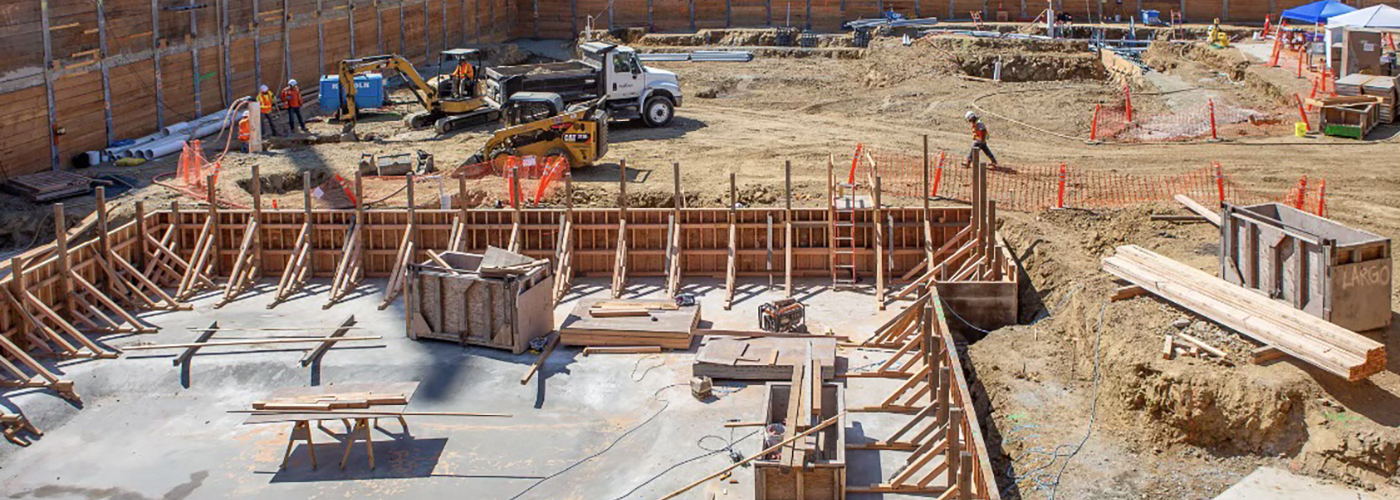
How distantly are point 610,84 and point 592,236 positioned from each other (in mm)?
12939

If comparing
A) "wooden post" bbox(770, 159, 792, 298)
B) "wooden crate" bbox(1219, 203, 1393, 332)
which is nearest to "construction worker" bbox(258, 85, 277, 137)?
"wooden post" bbox(770, 159, 792, 298)

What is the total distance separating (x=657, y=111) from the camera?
Answer: 1569 inches

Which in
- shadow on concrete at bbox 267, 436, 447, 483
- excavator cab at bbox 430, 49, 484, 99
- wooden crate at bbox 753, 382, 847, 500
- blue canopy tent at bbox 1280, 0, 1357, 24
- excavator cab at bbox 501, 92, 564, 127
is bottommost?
shadow on concrete at bbox 267, 436, 447, 483

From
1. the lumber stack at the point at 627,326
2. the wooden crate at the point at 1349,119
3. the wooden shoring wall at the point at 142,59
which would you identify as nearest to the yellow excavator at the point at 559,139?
the wooden shoring wall at the point at 142,59

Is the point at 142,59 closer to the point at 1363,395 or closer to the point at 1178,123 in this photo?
the point at 1178,123

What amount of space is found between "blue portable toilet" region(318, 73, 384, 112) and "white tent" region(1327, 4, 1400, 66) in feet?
87.2

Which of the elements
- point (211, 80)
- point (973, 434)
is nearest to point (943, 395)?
point (973, 434)

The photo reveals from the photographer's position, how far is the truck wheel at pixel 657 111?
130 ft

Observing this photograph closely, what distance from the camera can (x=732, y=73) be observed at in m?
49.1

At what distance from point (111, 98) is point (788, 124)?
57.1ft

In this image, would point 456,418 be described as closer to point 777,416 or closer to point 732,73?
point 777,416

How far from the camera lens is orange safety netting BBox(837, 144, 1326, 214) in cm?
2925

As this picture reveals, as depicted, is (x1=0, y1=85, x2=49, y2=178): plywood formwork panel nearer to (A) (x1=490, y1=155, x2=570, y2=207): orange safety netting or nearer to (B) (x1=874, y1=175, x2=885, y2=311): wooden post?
(A) (x1=490, y1=155, x2=570, y2=207): orange safety netting

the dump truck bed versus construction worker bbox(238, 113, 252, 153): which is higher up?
the dump truck bed
